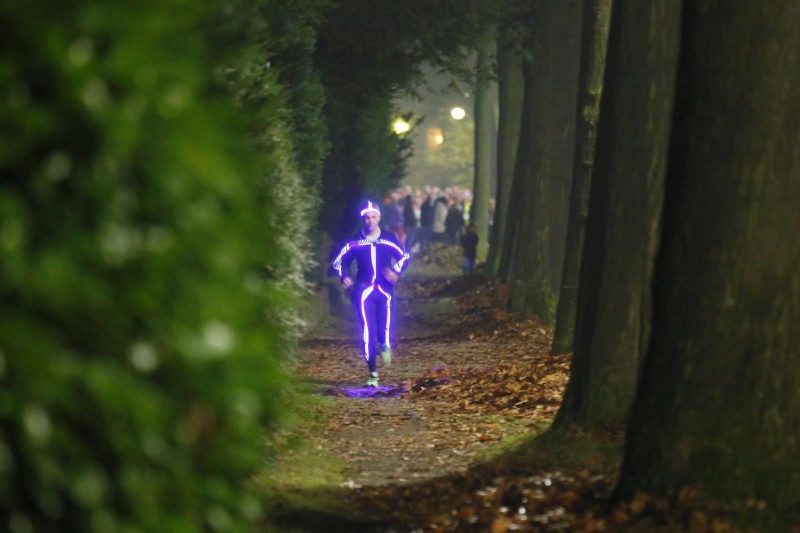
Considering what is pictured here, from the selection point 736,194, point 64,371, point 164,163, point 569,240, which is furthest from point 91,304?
point 569,240

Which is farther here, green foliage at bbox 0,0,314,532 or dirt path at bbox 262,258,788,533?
dirt path at bbox 262,258,788,533

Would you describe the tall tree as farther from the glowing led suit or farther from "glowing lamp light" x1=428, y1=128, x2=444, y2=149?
"glowing lamp light" x1=428, y1=128, x2=444, y2=149

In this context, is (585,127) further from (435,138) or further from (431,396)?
(435,138)

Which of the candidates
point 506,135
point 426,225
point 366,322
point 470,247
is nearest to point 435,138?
point 426,225

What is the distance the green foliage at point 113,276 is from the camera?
366 cm

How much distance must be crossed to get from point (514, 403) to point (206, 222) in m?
9.98

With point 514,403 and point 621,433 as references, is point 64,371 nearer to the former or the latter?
point 621,433

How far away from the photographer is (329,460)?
10430mm

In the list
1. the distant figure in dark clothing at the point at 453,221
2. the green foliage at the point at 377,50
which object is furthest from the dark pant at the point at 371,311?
the distant figure in dark clothing at the point at 453,221

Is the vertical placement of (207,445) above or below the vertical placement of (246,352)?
below

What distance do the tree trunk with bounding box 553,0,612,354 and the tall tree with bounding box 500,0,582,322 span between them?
6486 mm

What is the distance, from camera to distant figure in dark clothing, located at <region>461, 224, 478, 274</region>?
35.3m

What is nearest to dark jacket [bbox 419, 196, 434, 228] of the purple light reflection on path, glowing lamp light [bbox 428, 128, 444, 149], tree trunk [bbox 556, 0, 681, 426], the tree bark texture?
the tree bark texture

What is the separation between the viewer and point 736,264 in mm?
6637
